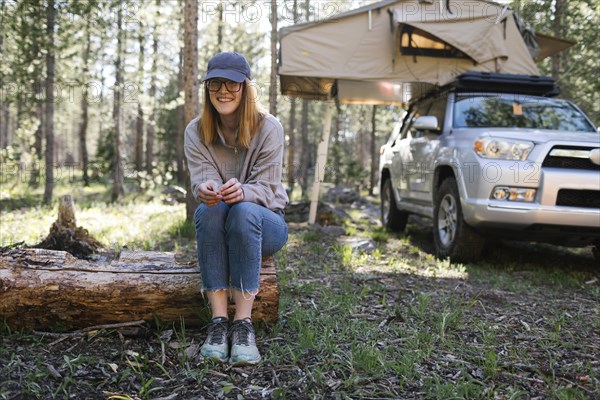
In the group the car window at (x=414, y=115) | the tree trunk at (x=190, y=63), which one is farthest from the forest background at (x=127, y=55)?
the car window at (x=414, y=115)

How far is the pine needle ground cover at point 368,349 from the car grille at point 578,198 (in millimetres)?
758

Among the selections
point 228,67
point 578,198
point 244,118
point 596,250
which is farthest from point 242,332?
point 596,250

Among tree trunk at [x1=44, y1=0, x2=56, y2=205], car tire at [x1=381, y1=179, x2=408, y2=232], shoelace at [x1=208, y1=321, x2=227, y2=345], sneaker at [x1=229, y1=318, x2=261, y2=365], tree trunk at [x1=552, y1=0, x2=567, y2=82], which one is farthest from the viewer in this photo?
tree trunk at [x1=552, y1=0, x2=567, y2=82]

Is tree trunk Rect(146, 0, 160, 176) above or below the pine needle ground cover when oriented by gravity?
above

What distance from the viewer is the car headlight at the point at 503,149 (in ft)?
15.5

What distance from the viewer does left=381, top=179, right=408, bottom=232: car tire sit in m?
7.96

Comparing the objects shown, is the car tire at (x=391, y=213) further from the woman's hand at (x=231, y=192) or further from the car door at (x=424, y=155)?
the woman's hand at (x=231, y=192)

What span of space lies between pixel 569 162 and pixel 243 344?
3.72 metres

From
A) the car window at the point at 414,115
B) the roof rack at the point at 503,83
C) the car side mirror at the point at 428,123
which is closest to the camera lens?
the car side mirror at the point at 428,123

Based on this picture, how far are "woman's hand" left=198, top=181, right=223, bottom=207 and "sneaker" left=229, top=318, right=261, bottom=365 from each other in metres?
0.70

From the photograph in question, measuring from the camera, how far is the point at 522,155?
4711 mm

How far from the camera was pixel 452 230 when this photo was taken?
18.2 ft

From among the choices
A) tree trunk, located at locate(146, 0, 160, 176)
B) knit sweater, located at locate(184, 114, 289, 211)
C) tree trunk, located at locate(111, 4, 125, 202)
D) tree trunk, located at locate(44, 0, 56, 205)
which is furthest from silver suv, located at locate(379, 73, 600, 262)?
tree trunk, located at locate(146, 0, 160, 176)

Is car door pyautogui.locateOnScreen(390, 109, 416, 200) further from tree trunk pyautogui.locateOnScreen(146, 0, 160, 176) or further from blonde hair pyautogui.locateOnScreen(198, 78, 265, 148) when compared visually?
tree trunk pyautogui.locateOnScreen(146, 0, 160, 176)
